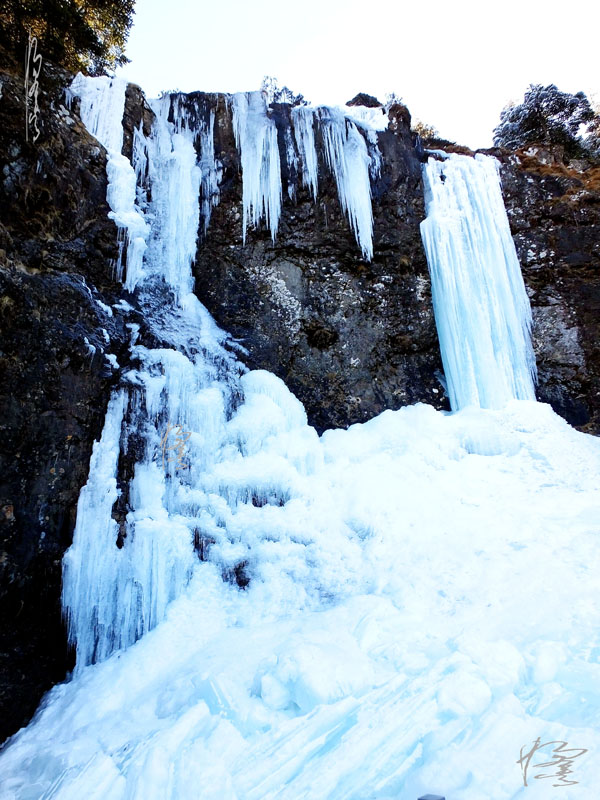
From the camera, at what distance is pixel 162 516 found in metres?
4.58

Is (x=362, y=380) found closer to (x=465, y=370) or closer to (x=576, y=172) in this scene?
(x=465, y=370)

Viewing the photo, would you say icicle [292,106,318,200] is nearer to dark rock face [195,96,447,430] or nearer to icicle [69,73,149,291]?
dark rock face [195,96,447,430]

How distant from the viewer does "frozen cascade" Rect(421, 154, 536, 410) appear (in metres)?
6.33

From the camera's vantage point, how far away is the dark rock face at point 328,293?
663cm

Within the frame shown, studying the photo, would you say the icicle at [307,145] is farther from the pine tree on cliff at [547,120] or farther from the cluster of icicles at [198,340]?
the pine tree on cliff at [547,120]

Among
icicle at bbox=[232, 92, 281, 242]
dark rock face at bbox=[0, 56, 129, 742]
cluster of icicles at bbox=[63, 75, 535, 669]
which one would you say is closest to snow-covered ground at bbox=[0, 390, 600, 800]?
cluster of icicles at bbox=[63, 75, 535, 669]

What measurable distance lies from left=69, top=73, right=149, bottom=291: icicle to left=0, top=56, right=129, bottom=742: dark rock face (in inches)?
10.6

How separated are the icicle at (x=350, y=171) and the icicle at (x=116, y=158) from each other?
2.73 m

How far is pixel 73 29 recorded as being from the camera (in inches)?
319

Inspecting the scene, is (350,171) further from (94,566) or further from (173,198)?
(94,566)

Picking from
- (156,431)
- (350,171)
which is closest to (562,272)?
(350,171)

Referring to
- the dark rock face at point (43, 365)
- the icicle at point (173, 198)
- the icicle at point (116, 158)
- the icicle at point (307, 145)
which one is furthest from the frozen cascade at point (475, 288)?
the dark rock face at point (43, 365)

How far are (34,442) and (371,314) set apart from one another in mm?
4599

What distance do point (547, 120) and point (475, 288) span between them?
799 centimetres
